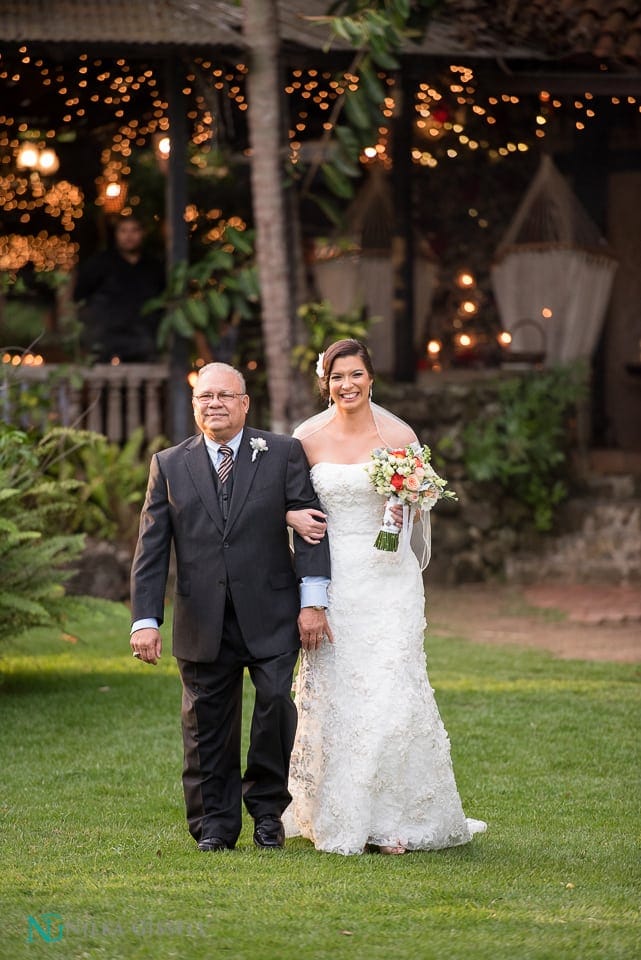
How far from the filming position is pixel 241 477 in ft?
18.1

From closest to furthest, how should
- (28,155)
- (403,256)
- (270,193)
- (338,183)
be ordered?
(338,183), (270,193), (403,256), (28,155)

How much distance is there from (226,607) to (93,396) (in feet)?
23.8

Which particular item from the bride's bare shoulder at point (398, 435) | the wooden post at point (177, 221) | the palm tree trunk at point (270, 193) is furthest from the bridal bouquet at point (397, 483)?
the wooden post at point (177, 221)

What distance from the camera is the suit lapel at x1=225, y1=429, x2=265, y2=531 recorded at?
5473mm

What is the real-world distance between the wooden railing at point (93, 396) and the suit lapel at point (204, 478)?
6351 millimetres

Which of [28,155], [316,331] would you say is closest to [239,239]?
[316,331]

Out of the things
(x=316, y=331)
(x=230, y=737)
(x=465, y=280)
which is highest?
(x=465, y=280)

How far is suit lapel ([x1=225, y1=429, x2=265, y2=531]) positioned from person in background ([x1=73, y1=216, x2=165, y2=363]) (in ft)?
24.3

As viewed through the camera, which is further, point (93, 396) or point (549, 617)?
point (93, 396)

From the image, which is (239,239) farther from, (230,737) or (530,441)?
(230,737)

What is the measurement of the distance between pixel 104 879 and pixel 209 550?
1.23 metres

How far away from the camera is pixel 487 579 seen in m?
12.9

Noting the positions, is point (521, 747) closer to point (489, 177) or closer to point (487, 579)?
point (487, 579)

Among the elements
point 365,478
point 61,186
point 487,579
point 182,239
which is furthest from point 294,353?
point 365,478
